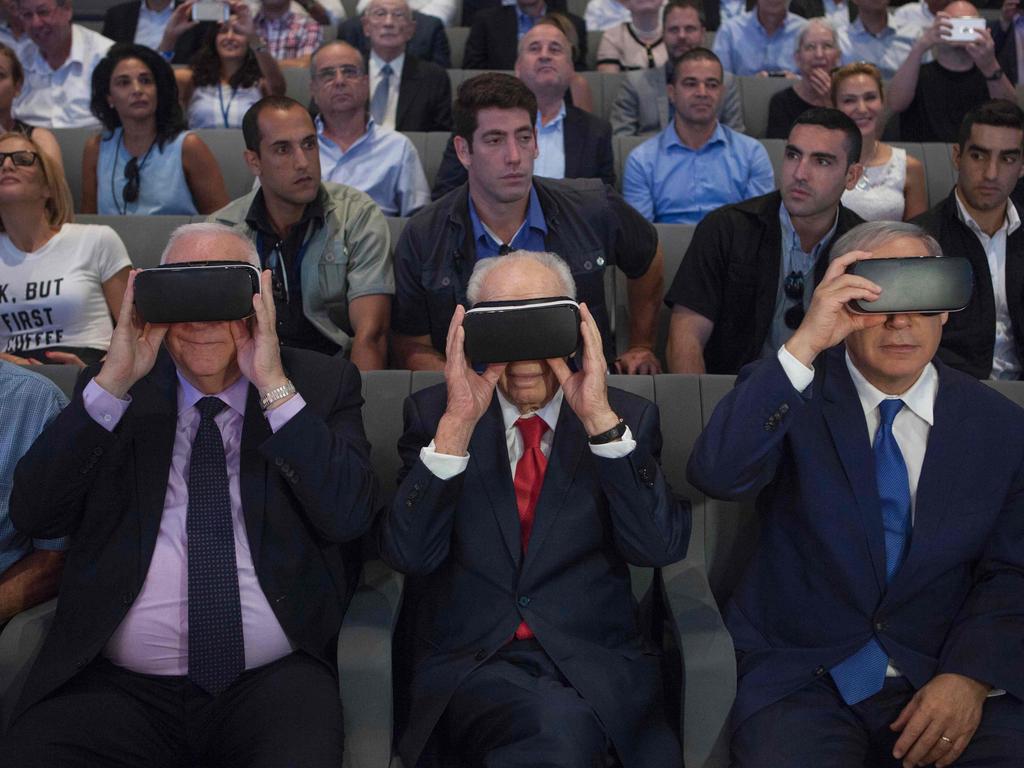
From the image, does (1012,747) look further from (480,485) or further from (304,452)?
(304,452)

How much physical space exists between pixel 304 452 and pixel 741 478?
65 cm

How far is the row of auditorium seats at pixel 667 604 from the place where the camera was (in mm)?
1745

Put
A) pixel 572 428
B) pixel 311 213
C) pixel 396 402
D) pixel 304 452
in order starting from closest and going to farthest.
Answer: pixel 304 452
pixel 572 428
pixel 396 402
pixel 311 213

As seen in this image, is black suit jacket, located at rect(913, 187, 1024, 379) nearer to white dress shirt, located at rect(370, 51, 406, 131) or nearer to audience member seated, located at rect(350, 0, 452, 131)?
audience member seated, located at rect(350, 0, 452, 131)

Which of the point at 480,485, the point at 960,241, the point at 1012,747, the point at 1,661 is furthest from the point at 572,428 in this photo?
the point at 960,241

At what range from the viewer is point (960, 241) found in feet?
9.48

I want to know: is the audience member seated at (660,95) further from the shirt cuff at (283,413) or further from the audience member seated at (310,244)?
the shirt cuff at (283,413)

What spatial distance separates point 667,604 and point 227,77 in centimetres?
301

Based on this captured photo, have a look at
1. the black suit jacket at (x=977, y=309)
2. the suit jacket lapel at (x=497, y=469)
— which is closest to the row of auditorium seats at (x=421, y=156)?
the black suit jacket at (x=977, y=309)

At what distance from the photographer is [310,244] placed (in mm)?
2881

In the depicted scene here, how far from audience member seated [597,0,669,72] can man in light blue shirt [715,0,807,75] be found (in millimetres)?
315

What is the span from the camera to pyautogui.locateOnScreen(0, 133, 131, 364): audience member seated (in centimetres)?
279

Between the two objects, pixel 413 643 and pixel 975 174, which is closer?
pixel 413 643

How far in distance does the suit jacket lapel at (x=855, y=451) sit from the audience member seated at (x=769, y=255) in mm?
880
